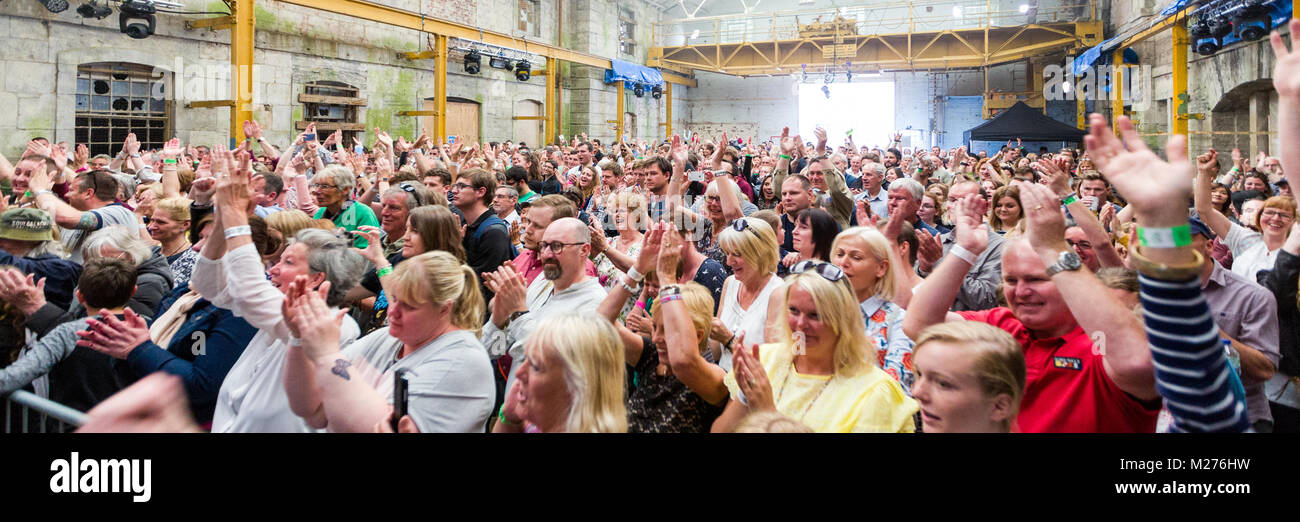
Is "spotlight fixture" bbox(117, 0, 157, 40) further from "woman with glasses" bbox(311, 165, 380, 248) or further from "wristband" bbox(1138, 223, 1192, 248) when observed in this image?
"wristband" bbox(1138, 223, 1192, 248)

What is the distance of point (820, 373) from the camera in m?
2.43

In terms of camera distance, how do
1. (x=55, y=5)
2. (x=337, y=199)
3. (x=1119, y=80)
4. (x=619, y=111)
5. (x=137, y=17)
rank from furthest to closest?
1. (x=619, y=111)
2. (x=1119, y=80)
3. (x=137, y=17)
4. (x=55, y=5)
5. (x=337, y=199)

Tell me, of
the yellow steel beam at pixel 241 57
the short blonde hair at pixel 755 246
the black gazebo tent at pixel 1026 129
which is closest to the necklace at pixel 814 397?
the short blonde hair at pixel 755 246

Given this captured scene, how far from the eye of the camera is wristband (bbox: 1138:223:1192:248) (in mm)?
1528

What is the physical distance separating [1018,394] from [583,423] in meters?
1.10

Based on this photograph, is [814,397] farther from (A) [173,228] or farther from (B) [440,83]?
(B) [440,83]

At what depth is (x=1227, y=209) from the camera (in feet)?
20.7

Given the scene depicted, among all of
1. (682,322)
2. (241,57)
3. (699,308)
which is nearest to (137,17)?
(241,57)

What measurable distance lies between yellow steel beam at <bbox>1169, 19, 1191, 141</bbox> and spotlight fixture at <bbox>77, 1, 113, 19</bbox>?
16.0 meters

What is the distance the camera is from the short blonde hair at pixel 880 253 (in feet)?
10.6

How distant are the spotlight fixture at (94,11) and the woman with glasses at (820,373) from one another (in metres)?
12.0

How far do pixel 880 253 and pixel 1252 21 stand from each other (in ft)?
32.6

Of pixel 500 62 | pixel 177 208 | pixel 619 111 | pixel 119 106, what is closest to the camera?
pixel 177 208
